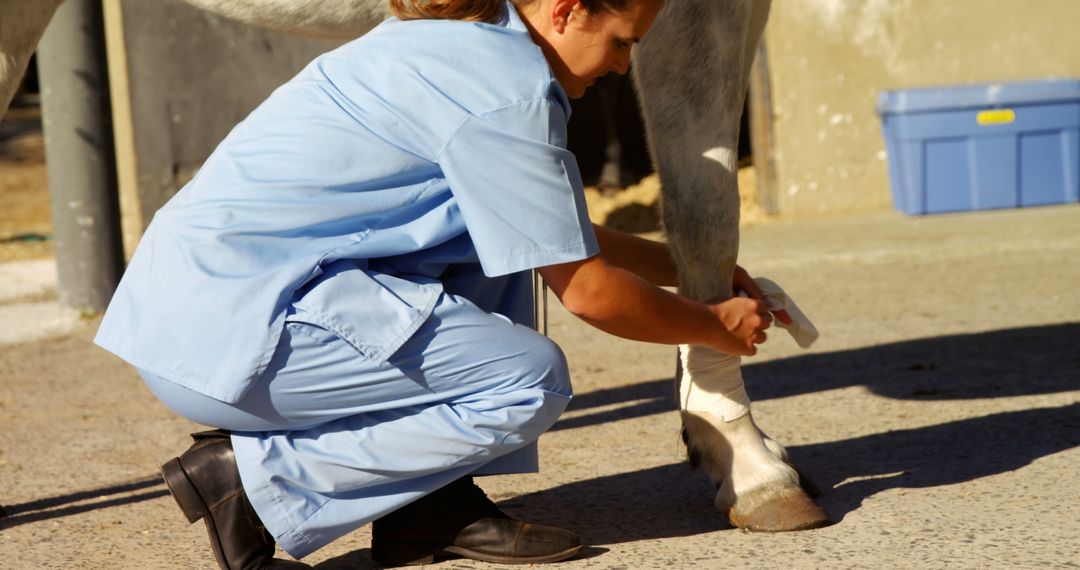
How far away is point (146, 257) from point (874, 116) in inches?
221

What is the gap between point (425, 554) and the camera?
228 centimetres

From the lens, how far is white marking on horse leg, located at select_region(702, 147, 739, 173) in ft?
8.10

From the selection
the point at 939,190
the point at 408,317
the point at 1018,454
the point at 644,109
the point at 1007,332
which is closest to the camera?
the point at 408,317

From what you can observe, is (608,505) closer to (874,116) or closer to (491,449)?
(491,449)

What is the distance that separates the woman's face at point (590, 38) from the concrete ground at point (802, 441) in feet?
2.70

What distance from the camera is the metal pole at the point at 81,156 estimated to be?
16.9ft

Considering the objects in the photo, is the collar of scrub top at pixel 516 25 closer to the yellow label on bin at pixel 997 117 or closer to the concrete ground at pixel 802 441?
the concrete ground at pixel 802 441

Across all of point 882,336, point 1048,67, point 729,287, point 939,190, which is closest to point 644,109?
point 729,287

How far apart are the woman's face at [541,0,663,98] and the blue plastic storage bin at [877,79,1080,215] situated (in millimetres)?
4994

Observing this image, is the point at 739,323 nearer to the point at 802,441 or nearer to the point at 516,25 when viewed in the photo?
the point at 516,25

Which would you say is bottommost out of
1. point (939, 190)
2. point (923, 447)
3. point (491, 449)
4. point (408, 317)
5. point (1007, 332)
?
point (939, 190)

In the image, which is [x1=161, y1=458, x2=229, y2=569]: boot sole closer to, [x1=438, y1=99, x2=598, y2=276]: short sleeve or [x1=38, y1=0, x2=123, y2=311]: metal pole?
[x1=438, y1=99, x2=598, y2=276]: short sleeve

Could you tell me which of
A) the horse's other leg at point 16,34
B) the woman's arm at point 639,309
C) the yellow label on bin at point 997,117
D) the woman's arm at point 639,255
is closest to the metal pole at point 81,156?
the horse's other leg at point 16,34

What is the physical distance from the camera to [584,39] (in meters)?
2.07
